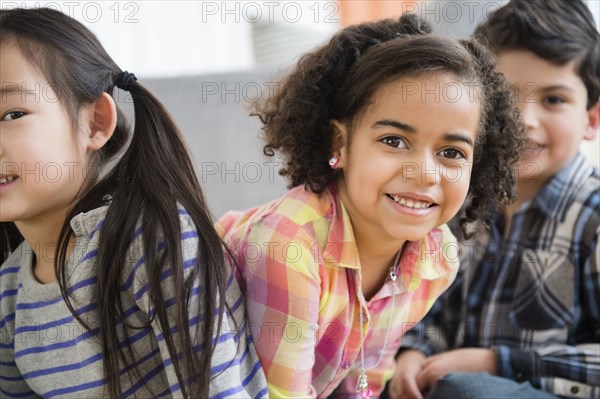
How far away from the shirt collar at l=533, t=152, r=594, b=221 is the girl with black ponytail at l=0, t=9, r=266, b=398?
558 millimetres

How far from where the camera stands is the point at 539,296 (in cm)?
123

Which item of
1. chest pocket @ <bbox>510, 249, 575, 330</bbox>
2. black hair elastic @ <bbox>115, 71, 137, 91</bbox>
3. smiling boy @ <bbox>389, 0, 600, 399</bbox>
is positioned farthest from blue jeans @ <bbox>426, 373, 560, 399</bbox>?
black hair elastic @ <bbox>115, 71, 137, 91</bbox>

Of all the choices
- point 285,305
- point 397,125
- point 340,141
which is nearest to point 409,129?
point 397,125

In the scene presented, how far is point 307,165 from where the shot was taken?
104 cm

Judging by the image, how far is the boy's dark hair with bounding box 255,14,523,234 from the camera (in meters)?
0.92

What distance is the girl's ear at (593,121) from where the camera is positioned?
1.29 m

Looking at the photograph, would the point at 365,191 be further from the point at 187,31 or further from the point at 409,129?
the point at 187,31

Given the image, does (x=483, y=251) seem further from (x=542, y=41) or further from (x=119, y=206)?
Answer: (x=119, y=206)

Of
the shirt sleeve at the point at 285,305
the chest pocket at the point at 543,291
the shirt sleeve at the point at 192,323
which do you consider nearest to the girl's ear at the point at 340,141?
the shirt sleeve at the point at 285,305

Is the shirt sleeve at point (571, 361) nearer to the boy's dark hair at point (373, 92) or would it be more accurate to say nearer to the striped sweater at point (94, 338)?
the boy's dark hair at point (373, 92)

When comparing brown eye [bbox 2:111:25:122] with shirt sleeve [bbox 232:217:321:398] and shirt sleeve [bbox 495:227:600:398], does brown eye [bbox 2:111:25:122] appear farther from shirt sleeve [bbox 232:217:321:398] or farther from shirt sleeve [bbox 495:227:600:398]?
shirt sleeve [bbox 495:227:600:398]

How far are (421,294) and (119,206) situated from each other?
1.42ft

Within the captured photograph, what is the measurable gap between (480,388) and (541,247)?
0.96ft

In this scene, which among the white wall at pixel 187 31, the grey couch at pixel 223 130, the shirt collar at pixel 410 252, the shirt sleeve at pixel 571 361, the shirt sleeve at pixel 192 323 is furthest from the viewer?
the white wall at pixel 187 31
